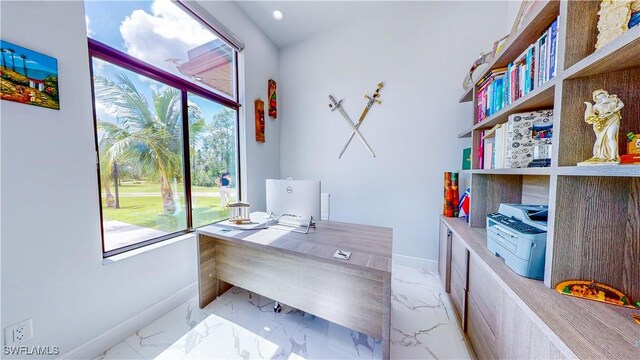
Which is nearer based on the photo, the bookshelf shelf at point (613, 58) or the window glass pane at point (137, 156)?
the bookshelf shelf at point (613, 58)

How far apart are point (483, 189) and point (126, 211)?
114 inches

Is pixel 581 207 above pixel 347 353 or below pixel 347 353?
above

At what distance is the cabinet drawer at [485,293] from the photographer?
0.99 m

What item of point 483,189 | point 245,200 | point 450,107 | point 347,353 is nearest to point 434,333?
point 347,353

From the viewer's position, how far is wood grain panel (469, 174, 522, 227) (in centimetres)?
158

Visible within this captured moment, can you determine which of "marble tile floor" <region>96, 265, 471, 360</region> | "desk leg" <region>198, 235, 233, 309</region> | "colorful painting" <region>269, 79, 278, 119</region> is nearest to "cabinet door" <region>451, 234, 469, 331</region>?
"marble tile floor" <region>96, 265, 471, 360</region>

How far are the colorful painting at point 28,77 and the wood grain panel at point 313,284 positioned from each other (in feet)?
4.63

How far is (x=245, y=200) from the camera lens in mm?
2650

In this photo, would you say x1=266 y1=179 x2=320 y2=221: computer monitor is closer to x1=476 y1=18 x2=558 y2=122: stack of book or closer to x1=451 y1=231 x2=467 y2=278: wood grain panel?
x1=451 y1=231 x2=467 y2=278: wood grain panel

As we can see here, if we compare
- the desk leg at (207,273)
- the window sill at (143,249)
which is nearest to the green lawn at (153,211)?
the window sill at (143,249)

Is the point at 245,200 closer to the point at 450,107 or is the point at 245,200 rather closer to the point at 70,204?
the point at 70,204

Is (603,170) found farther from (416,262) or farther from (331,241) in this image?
(416,262)

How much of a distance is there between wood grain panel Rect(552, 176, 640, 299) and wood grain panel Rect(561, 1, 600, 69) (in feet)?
1.57

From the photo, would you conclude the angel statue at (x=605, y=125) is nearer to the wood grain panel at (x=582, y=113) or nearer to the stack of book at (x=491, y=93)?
the wood grain panel at (x=582, y=113)
